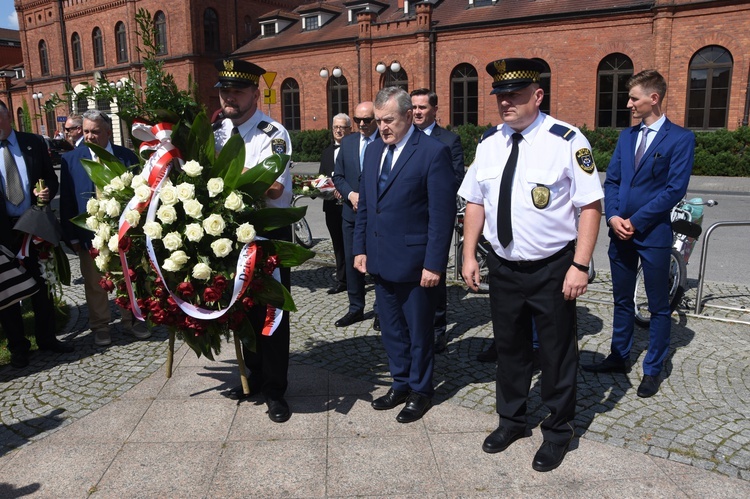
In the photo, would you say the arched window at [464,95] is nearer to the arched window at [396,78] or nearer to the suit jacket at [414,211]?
the arched window at [396,78]

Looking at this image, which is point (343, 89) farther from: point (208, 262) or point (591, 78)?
point (208, 262)

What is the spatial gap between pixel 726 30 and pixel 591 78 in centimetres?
487

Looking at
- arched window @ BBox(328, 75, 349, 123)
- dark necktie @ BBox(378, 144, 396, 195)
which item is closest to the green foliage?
arched window @ BBox(328, 75, 349, 123)

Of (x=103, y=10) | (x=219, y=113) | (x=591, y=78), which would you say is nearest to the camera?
(x=219, y=113)

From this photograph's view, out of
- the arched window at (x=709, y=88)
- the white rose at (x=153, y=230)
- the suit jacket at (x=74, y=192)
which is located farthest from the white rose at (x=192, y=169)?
the arched window at (x=709, y=88)

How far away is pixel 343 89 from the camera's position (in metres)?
32.0

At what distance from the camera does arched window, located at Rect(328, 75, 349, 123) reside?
31.8 meters

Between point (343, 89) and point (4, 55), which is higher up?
point (4, 55)

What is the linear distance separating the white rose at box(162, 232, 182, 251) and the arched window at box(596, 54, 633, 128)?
2383cm

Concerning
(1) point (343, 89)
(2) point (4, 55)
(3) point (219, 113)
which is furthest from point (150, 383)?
(2) point (4, 55)

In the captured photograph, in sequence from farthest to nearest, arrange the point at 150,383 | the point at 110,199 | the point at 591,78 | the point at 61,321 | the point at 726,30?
the point at 591,78 < the point at 726,30 < the point at 61,321 < the point at 150,383 < the point at 110,199

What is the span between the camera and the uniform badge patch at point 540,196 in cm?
330

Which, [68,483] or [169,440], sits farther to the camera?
[169,440]

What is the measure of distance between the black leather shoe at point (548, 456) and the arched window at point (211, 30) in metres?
38.1
